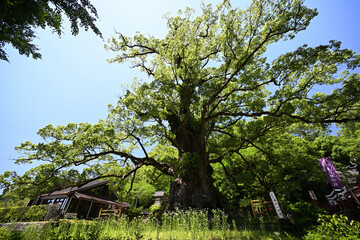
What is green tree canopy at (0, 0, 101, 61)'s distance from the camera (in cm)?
288

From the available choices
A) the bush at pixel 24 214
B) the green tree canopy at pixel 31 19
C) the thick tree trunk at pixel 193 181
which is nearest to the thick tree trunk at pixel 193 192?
the thick tree trunk at pixel 193 181

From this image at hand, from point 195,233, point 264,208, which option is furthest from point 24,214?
point 264,208

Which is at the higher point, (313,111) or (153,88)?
(153,88)

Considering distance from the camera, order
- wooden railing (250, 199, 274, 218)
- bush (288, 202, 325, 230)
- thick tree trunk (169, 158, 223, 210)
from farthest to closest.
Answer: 1. wooden railing (250, 199, 274, 218)
2. thick tree trunk (169, 158, 223, 210)
3. bush (288, 202, 325, 230)

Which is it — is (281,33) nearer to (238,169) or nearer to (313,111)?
(313,111)

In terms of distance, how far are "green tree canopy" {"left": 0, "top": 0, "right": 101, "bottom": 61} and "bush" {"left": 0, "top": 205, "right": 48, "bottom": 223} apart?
34.6ft

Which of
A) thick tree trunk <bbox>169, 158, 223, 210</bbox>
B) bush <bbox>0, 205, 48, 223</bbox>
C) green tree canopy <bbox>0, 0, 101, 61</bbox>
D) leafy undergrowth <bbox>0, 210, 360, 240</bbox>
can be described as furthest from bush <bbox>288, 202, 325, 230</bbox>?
bush <bbox>0, 205, 48, 223</bbox>

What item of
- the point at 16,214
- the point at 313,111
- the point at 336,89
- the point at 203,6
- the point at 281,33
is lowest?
the point at 16,214

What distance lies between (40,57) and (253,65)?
9.24m

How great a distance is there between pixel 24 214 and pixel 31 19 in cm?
1267

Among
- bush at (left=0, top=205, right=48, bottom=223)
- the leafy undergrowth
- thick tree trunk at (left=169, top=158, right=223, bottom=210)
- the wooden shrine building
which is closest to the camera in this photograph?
the leafy undergrowth

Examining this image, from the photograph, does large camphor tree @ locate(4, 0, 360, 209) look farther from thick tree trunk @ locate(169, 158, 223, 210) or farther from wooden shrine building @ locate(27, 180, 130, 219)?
wooden shrine building @ locate(27, 180, 130, 219)

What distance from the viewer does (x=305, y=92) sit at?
296 inches

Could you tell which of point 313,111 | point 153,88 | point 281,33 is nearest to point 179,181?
point 153,88
